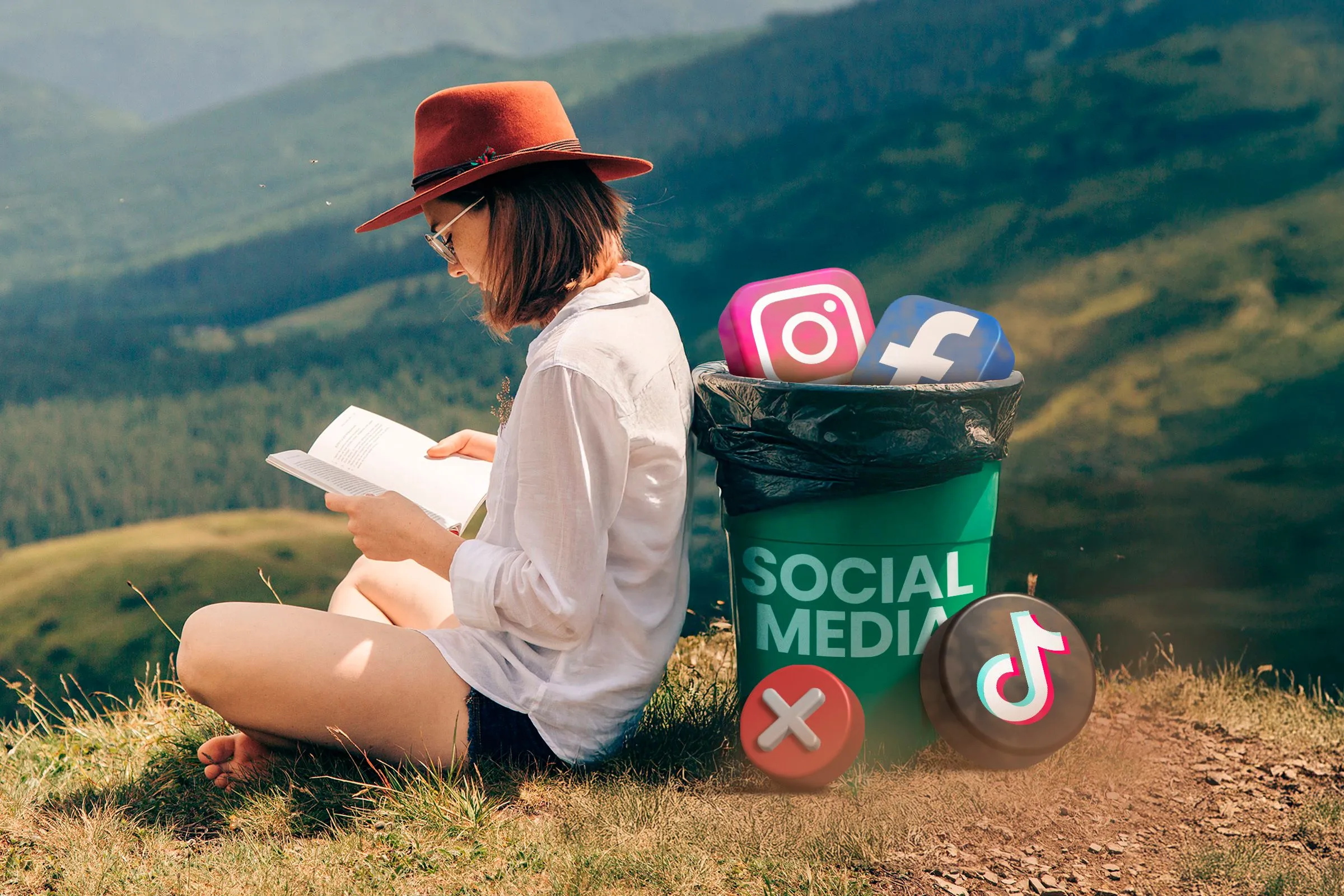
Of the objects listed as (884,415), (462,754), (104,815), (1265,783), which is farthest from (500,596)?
(1265,783)

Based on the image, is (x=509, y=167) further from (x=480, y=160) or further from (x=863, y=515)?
(x=863, y=515)

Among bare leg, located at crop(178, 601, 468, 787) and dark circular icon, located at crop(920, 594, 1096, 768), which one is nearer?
bare leg, located at crop(178, 601, 468, 787)

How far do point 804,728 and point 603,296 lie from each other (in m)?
0.96

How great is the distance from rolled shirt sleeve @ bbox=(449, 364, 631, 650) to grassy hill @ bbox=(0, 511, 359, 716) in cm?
327

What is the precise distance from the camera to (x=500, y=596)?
81.4 inches

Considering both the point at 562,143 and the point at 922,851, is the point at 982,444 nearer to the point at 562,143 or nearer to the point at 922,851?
the point at 922,851

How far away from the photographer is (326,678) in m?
2.13

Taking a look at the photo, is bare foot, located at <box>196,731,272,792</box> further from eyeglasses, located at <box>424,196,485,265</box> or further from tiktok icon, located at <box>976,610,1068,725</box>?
tiktok icon, located at <box>976,610,1068,725</box>

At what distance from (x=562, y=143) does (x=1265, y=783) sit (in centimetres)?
212

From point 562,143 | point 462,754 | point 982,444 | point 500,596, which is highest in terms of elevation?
point 562,143

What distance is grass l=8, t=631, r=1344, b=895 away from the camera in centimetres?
203

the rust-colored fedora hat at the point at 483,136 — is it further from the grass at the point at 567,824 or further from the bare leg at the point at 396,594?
the grass at the point at 567,824

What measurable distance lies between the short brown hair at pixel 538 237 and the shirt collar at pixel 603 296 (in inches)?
1.8

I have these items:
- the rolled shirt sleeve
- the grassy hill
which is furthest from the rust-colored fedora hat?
the grassy hill
